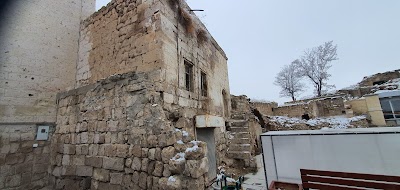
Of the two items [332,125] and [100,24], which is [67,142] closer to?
[100,24]

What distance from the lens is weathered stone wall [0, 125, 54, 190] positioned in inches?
161

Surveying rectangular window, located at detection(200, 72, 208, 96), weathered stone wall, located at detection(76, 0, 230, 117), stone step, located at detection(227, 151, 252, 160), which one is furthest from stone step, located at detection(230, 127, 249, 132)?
rectangular window, located at detection(200, 72, 208, 96)

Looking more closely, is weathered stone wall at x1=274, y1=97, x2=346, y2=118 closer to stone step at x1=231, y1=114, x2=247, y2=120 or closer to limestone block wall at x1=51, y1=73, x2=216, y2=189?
stone step at x1=231, y1=114, x2=247, y2=120

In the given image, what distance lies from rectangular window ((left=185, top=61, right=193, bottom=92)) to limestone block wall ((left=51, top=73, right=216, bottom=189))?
1.13m

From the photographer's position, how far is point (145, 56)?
13.8 ft

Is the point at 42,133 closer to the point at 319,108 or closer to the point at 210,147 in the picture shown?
the point at 210,147

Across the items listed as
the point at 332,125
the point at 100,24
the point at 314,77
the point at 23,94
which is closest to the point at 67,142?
the point at 23,94

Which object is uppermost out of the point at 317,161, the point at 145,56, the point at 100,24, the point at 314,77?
the point at 314,77

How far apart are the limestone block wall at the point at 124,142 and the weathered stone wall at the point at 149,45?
1.86 feet

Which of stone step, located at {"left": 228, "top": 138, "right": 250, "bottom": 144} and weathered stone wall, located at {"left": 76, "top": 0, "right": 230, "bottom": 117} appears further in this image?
stone step, located at {"left": 228, "top": 138, "right": 250, "bottom": 144}

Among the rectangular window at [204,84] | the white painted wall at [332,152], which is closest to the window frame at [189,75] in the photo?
the rectangular window at [204,84]

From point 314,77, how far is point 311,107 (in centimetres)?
1312

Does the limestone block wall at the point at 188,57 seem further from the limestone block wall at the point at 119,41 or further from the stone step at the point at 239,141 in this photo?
the stone step at the point at 239,141

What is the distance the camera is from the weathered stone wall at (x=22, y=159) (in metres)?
4.09
